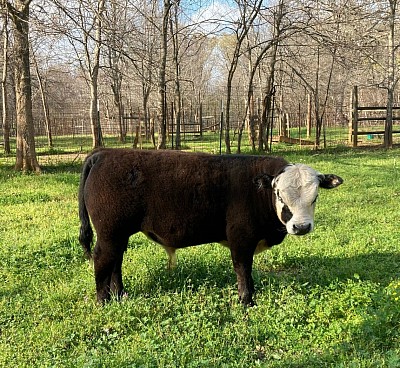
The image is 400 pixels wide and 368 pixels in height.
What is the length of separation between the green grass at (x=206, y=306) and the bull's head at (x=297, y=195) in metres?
0.81

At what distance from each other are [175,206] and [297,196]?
1.21m

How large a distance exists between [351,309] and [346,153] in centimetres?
1387

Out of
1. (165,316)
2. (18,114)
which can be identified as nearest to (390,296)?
(165,316)

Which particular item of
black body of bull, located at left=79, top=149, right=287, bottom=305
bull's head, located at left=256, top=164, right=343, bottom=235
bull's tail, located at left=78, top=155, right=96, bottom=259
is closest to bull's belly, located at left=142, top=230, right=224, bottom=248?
black body of bull, located at left=79, top=149, right=287, bottom=305

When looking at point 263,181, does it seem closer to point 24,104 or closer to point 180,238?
point 180,238

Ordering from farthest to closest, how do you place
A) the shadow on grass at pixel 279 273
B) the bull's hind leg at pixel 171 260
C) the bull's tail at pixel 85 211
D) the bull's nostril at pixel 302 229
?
the bull's hind leg at pixel 171 260, the shadow on grass at pixel 279 273, the bull's tail at pixel 85 211, the bull's nostril at pixel 302 229

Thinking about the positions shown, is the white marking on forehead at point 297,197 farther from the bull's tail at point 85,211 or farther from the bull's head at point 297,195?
the bull's tail at point 85,211

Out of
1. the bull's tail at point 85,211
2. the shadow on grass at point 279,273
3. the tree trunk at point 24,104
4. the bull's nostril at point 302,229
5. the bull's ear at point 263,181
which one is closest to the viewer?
the bull's nostril at point 302,229

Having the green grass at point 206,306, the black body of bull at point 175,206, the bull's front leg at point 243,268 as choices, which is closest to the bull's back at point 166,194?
the black body of bull at point 175,206

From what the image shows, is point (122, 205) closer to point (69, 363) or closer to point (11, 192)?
point (69, 363)

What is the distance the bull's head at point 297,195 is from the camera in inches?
155

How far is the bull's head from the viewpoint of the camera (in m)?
3.93

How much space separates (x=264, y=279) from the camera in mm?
4730

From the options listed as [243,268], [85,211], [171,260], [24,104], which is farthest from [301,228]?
[24,104]
